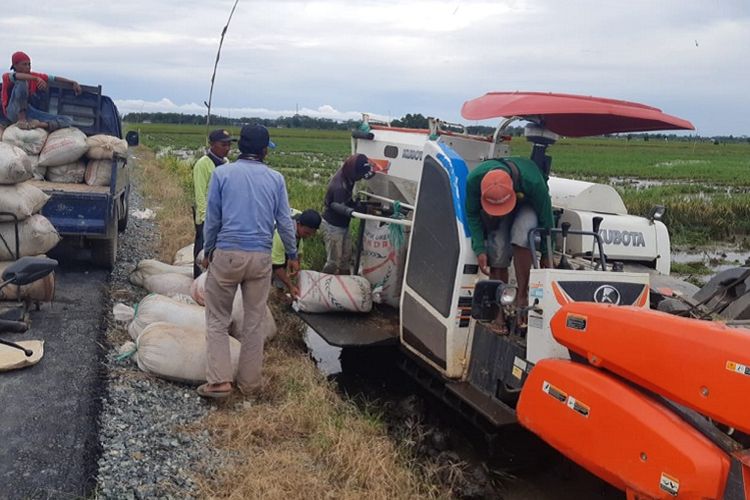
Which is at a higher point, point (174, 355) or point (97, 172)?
point (97, 172)

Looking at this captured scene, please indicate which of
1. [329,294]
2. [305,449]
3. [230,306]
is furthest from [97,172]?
[305,449]

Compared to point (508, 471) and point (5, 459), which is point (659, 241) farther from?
point (5, 459)

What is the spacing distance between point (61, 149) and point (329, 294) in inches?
151

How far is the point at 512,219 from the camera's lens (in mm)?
4727

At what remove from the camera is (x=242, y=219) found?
15.3 ft

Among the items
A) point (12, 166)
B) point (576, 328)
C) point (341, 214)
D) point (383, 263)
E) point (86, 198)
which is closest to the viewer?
point (576, 328)

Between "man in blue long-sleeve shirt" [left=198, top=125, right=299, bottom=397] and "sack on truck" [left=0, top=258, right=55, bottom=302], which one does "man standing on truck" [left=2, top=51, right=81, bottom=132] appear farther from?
"man in blue long-sleeve shirt" [left=198, top=125, right=299, bottom=397]

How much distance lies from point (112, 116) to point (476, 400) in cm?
705

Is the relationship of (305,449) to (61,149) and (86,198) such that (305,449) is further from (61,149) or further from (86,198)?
(61,149)

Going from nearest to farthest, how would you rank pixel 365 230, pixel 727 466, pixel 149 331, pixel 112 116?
pixel 727 466 < pixel 149 331 < pixel 365 230 < pixel 112 116

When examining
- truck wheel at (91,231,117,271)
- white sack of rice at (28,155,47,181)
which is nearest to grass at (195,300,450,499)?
truck wheel at (91,231,117,271)

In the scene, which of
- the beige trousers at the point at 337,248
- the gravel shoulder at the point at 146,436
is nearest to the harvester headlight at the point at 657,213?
the beige trousers at the point at 337,248

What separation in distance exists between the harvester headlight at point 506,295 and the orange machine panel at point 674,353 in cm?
71

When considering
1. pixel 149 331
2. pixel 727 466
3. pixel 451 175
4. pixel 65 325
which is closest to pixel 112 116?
pixel 65 325
